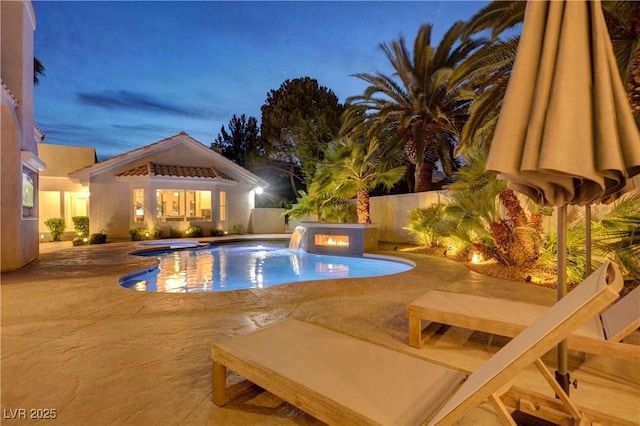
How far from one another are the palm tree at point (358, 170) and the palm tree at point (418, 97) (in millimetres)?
936

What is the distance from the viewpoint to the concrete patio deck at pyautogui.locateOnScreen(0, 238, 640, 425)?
2.91 meters

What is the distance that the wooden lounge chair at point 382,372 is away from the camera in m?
1.80

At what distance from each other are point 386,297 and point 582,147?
466cm

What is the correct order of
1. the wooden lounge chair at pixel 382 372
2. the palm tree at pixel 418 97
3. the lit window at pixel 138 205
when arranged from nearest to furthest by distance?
1. the wooden lounge chair at pixel 382 372
2. the palm tree at pixel 418 97
3. the lit window at pixel 138 205

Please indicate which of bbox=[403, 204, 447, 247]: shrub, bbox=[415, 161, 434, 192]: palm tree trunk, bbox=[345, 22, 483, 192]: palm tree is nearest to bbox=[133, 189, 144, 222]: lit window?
bbox=[345, 22, 483, 192]: palm tree

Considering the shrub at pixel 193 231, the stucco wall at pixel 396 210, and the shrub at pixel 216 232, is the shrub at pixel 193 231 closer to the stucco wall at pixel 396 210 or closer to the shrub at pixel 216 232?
the shrub at pixel 216 232

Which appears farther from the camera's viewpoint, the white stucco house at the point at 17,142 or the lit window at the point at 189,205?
the lit window at the point at 189,205

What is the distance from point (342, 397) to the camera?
7.41 ft

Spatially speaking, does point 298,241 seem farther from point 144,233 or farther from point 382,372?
point 382,372

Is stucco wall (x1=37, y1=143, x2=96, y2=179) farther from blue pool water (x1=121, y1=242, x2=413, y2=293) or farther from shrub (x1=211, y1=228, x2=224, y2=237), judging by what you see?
A: blue pool water (x1=121, y1=242, x2=413, y2=293)

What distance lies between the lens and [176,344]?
4230mm

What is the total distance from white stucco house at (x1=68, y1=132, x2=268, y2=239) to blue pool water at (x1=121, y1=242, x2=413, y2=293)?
207 inches

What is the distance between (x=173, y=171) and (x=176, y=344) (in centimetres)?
1724

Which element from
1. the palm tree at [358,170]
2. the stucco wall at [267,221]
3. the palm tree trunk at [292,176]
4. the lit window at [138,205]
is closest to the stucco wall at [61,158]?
the lit window at [138,205]
